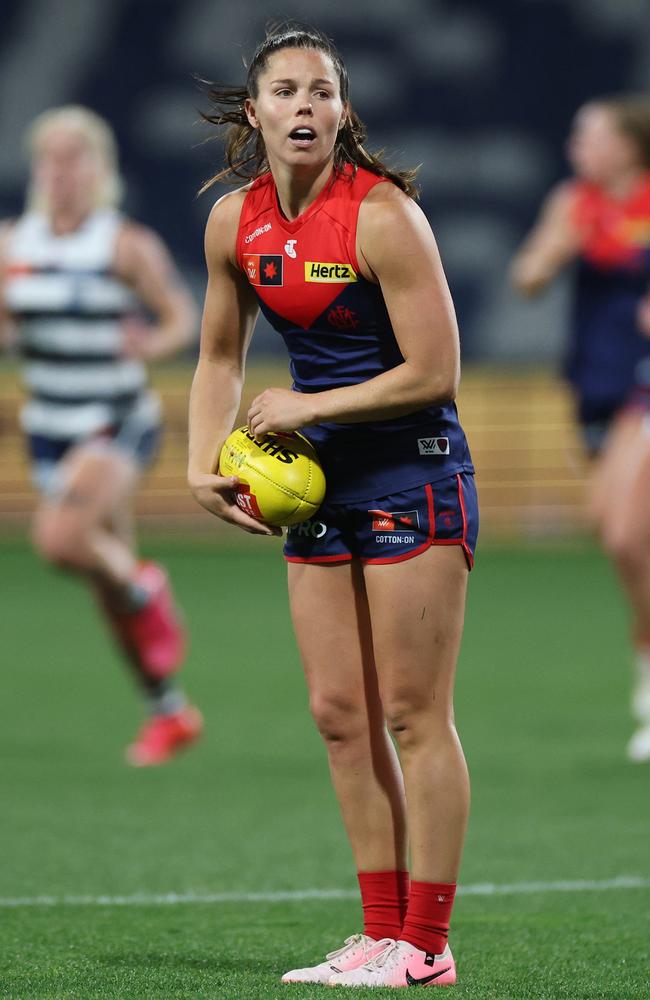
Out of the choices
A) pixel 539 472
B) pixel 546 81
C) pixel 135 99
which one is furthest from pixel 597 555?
pixel 135 99

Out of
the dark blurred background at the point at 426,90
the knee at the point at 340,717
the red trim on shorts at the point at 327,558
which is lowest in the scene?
the knee at the point at 340,717

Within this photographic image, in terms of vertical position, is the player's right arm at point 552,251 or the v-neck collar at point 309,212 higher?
the player's right arm at point 552,251

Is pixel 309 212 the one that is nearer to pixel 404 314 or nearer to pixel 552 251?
pixel 404 314

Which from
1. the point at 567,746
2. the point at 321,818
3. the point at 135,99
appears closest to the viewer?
the point at 321,818

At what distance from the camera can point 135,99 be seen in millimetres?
17609

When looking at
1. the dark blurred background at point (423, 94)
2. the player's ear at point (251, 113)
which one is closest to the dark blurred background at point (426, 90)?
the dark blurred background at point (423, 94)

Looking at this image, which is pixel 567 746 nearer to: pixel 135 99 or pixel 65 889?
pixel 65 889

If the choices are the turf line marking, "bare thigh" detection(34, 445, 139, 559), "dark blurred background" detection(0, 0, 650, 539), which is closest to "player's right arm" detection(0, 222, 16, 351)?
"bare thigh" detection(34, 445, 139, 559)

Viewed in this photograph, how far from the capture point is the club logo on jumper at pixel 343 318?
12.4 ft

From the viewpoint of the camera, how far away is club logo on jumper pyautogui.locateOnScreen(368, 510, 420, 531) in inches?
150

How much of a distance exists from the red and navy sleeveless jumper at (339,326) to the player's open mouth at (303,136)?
0.12 m

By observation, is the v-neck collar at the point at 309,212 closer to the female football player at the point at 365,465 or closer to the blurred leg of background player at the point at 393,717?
the female football player at the point at 365,465

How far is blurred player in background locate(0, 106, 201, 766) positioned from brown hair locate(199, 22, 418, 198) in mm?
3594

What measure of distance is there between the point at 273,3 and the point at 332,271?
14730mm
